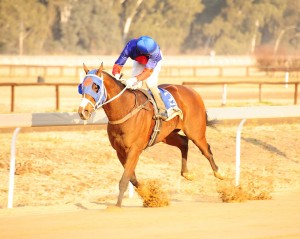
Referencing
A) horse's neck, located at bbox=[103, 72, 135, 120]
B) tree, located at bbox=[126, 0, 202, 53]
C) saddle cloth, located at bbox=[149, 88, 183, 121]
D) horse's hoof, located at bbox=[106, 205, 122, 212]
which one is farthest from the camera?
tree, located at bbox=[126, 0, 202, 53]

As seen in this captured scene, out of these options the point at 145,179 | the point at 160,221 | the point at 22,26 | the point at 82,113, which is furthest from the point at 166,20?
the point at 160,221

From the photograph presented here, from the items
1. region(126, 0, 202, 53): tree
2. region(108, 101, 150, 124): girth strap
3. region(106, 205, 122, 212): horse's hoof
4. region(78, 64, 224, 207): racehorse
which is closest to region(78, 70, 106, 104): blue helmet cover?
region(78, 64, 224, 207): racehorse

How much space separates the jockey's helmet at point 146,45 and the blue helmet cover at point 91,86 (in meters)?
0.91

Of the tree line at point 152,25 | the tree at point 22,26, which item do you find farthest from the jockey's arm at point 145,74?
the tree at point 22,26

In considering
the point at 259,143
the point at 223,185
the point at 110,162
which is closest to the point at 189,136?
the point at 223,185

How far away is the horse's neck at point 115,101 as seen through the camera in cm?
944

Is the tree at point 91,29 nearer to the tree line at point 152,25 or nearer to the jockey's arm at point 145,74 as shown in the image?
the tree line at point 152,25

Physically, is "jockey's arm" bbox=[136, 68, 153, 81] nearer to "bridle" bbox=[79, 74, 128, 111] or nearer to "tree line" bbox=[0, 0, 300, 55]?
"bridle" bbox=[79, 74, 128, 111]

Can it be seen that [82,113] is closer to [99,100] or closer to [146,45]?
[99,100]

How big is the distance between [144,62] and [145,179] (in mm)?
2959

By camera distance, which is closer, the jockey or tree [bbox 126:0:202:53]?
the jockey

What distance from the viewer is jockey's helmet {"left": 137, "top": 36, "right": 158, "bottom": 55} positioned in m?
9.95

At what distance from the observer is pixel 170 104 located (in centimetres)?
1025

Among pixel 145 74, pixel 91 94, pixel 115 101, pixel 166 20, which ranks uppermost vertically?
pixel 145 74
